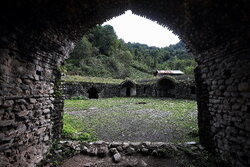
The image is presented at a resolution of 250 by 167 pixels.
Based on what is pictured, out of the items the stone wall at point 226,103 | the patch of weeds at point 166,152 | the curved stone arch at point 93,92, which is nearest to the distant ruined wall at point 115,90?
the curved stone arch at point 93,92

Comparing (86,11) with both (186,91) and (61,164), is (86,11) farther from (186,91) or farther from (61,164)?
(186,91)

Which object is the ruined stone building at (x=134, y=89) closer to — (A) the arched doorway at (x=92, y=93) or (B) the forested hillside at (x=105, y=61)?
(A) the arched doorway at (x=92, y=93)

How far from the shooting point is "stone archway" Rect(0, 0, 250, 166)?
9.43ft

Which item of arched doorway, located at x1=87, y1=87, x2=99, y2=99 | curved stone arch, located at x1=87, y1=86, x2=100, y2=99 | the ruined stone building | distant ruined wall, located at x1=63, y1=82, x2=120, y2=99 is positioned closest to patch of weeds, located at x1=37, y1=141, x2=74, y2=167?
the ruined stone building

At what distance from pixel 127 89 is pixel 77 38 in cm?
2226

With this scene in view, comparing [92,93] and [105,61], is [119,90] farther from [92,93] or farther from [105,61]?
[105,61]

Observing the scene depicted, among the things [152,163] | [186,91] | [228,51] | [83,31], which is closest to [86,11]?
[83,31]

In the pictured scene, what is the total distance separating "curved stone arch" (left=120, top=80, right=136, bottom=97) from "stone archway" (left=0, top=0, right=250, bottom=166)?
822 inches

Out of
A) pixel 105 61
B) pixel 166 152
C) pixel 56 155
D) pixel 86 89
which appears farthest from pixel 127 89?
pixel 56 155

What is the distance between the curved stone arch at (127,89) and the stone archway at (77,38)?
20870mm

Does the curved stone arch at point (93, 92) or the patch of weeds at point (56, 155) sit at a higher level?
the curved stone arch at point (93, 92)

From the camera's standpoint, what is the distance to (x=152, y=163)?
154 inches

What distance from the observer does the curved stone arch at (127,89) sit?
25517 millimetres

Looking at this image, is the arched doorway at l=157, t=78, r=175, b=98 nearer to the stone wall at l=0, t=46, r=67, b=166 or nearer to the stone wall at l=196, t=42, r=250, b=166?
the stone wall at l=196, t=42, r=250, b=166
